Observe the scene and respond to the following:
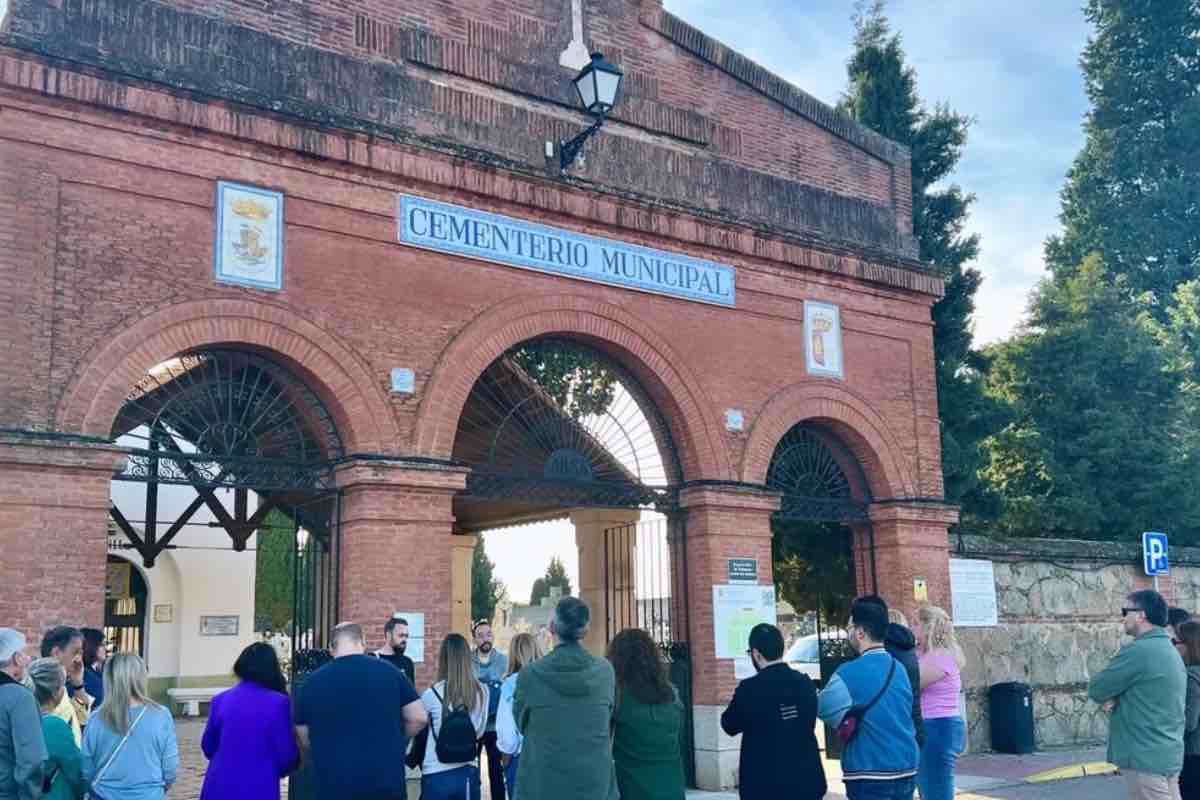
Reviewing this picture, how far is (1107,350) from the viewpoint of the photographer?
21.0 meters

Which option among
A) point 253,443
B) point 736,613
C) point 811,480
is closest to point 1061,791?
point 736,613

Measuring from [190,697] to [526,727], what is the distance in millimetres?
17875

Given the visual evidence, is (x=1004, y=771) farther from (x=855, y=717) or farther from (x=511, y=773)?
(x=855, y=717)

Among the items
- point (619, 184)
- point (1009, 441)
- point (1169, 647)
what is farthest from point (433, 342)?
point (1009, 441)

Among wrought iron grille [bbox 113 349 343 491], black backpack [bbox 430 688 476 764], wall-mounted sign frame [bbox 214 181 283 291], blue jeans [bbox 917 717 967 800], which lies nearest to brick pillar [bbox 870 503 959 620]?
blue jeans [bbox 917 717 967 800]

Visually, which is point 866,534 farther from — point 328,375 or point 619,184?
point 328,375

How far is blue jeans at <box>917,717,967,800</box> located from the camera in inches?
332

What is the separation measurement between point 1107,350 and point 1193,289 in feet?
29.5

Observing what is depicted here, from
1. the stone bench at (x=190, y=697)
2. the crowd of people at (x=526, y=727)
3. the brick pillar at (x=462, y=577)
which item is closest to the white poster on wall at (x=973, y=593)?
the brick pillar at (x=462, y=577)

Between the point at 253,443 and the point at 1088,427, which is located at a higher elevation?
the point at 1088,427

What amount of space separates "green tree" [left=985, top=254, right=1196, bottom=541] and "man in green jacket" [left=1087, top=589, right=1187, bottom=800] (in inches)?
533

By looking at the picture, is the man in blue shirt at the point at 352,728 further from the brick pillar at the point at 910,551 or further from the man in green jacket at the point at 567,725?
the brick pillar at the point at 910,551

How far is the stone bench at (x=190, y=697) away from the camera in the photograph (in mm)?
21578

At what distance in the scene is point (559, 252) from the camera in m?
12.3
